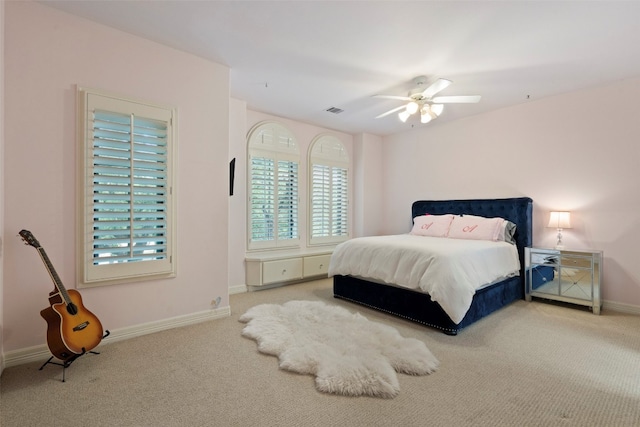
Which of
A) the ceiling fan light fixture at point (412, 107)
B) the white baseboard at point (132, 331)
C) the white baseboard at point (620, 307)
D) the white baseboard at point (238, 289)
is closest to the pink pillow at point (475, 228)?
the white baseboard at point (620, 307)

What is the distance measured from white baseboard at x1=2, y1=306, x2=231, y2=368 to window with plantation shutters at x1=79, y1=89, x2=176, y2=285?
456mm

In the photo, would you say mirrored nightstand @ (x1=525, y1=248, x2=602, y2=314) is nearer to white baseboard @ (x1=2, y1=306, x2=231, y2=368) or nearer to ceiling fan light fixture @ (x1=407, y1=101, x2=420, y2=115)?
ceiling fan light fixture @ (x1=407, y1=101, x2=420, y2=115)

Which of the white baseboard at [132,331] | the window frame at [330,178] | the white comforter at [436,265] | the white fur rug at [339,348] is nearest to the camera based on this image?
the white fur rug at [339,348]

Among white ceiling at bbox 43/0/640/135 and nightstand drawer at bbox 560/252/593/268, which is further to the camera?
nightstand drawer at bbox 560/252/593/268

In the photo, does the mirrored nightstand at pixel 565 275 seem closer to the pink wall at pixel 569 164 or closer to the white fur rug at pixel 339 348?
the pink wall at pixel 569 164

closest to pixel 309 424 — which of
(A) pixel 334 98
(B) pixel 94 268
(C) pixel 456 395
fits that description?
→ (C) pixel 456 395

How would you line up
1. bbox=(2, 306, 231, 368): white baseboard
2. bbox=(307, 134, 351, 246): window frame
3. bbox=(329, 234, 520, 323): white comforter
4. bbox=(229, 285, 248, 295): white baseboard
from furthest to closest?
bbox=(307, 134, 351, 246): window frame
bbox=(229, 285, 248, 295): white baseboard
bbox=(329, 234, 520, 323): white comforter
bbox=(2, 306, 231, 368): white baseboard

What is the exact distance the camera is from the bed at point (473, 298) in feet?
9.73

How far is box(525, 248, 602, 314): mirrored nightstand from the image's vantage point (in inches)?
133

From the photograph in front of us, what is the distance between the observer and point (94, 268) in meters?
2.50

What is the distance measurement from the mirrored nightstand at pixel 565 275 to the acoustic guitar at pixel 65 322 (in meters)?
4.65

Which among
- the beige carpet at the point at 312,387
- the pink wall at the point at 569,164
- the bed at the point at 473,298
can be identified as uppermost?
the pink wall at the point at 569,164

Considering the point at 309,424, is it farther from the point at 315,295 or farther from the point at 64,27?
the point at 64,27

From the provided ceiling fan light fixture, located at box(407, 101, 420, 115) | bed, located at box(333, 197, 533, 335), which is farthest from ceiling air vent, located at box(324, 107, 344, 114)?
bed, located at box(333, 197, 533, 335)
